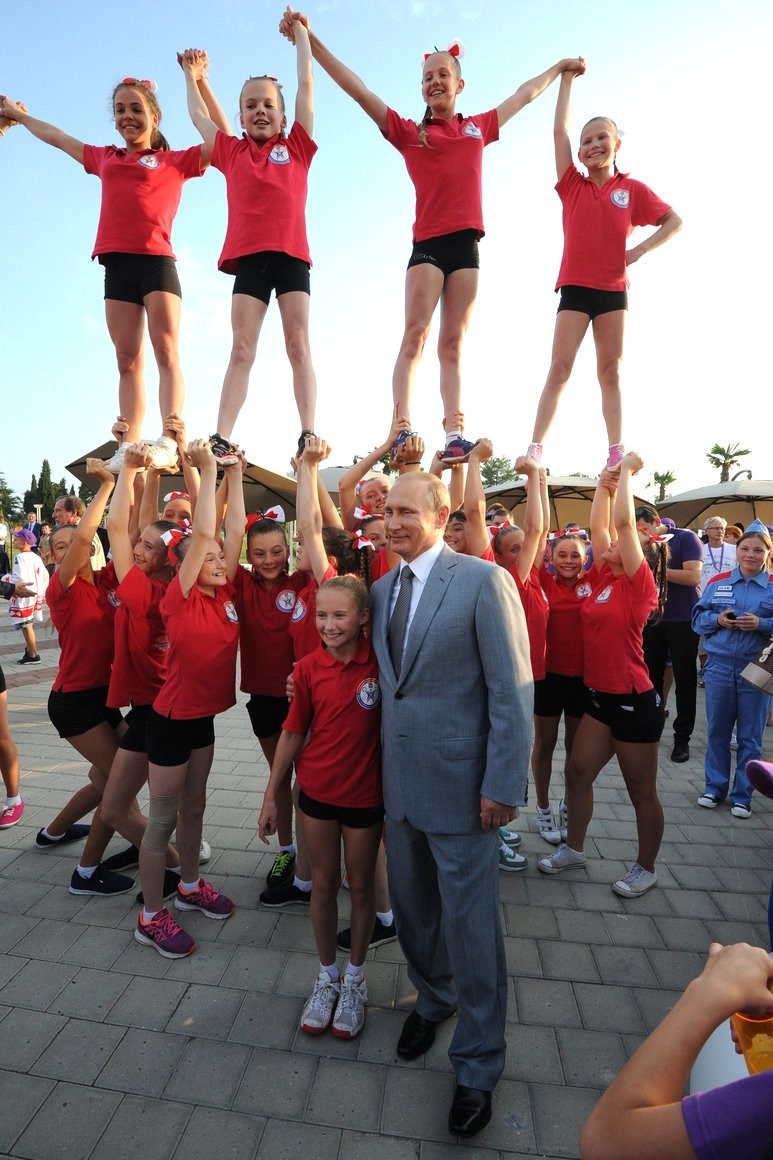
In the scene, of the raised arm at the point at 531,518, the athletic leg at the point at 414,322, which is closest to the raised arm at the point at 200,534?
the athletic leg at the point at 414,322

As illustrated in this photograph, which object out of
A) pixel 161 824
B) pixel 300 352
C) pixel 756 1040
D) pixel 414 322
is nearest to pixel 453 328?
pixel 414 322

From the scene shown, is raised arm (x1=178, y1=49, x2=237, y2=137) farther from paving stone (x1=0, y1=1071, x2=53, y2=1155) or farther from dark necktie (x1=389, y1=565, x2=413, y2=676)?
paving stone (x1=0, y1=1071, x2=53, y2=1155)

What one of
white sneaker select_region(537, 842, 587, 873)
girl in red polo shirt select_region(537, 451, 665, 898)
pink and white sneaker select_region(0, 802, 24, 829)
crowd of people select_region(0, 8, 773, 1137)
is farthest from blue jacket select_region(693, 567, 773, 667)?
pink and white sneaker select_region(0, 802, 24, 829)

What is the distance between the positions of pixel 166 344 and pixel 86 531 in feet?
4.58

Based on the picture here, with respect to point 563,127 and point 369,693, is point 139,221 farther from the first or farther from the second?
point 369,693

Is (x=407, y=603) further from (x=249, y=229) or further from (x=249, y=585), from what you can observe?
(x=249, y=229)

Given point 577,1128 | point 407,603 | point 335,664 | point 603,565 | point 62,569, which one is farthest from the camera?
point 603,565

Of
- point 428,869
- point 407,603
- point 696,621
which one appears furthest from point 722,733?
point 407,603

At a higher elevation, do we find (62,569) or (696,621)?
(62,569)

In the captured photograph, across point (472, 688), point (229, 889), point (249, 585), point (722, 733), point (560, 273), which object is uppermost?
point (560, 273)

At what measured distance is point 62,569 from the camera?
3494mm

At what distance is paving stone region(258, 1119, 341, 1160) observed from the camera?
2.00 metres

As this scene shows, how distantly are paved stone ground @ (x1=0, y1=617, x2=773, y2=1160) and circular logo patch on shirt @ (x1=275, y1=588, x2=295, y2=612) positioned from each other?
5.76ft

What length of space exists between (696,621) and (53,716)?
5311 millimetres
